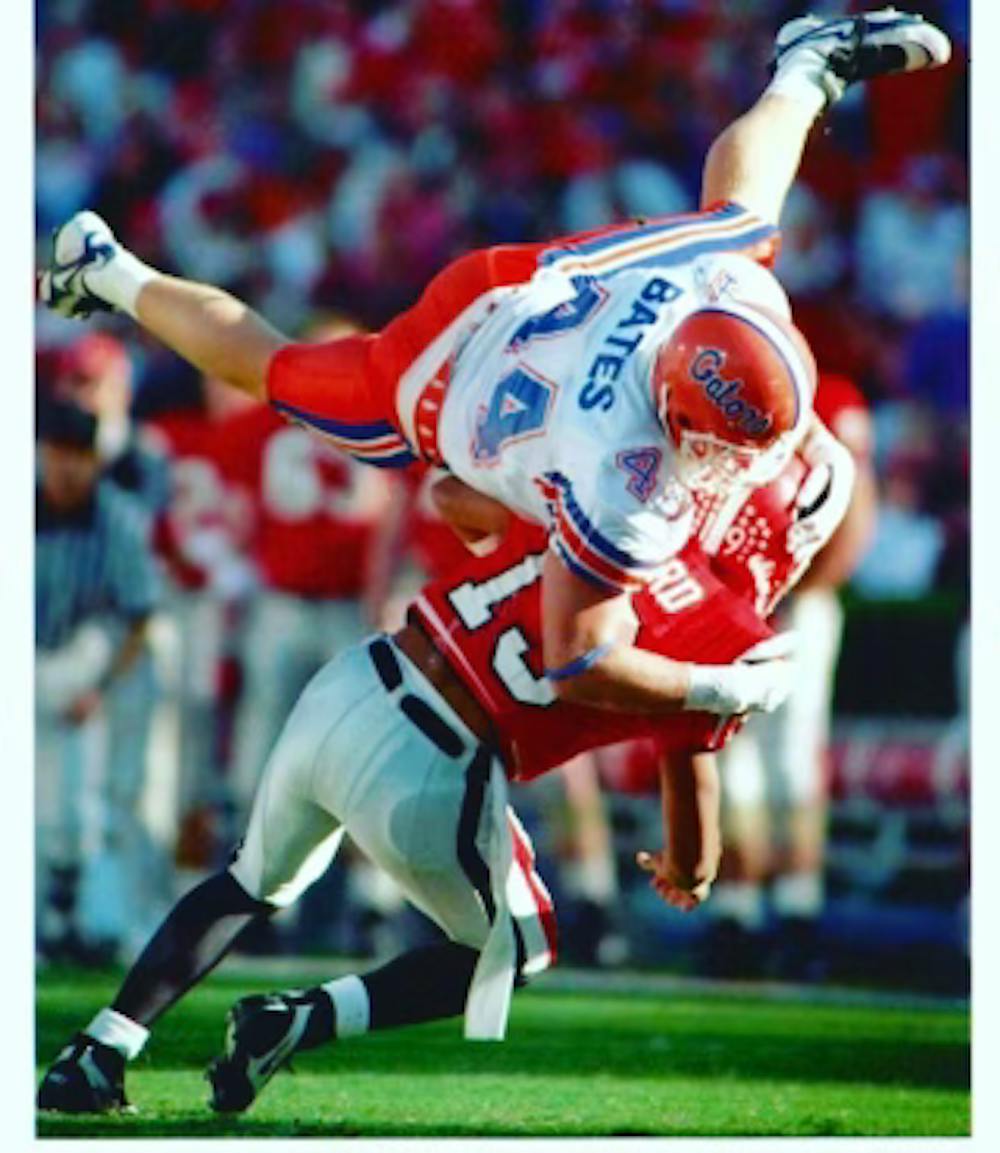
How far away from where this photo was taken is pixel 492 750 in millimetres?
2756

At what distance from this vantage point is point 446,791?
272 cm

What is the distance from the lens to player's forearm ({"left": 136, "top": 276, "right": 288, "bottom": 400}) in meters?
2.91

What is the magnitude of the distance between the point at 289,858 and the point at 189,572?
2.13 metres

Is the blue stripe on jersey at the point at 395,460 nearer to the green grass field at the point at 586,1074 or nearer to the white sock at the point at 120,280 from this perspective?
the white sock at the point at 120,280

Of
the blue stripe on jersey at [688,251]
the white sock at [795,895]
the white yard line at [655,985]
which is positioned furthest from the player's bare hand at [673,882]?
the white sock at [795,895]

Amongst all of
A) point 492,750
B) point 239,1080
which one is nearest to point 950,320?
point 492,750

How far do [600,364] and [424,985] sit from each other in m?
0.76

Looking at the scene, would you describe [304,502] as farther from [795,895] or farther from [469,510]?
[469,510]

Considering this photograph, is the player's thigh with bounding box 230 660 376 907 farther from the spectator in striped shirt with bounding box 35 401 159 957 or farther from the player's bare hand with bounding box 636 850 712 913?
the spectator in striped shirt with bounding box 35 401 159 957

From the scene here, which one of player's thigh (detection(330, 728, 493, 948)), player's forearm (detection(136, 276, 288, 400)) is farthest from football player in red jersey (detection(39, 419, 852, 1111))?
player's forearm (detection(136, 276, 288, 400))

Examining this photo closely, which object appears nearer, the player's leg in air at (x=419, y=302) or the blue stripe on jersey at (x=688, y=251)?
the blue stripe on jersey at (x=688, y=251)

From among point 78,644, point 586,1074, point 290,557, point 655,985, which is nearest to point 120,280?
point 586,1074

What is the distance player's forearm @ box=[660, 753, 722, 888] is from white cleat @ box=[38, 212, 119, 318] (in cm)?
92

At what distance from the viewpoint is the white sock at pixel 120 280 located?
297 cm
